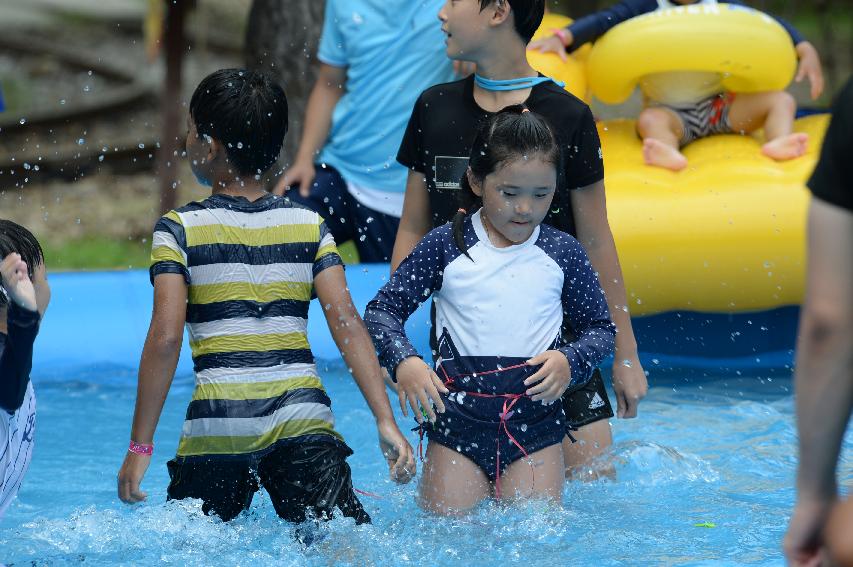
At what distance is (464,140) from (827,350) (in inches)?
69.7

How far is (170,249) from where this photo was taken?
9.40 ft

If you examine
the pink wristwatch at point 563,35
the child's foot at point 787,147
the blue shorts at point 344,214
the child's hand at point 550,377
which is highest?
the pink wristwatch at point 563,35

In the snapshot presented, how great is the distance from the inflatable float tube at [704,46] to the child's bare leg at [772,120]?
66 millimetres

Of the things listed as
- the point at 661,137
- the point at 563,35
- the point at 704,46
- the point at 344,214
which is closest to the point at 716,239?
the point at 661,137

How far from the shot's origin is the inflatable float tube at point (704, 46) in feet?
17.4

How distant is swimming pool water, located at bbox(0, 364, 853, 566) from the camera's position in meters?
3.04

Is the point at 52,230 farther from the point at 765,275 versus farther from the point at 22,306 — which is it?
the point at 22,306

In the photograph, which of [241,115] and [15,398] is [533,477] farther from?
[15,398]

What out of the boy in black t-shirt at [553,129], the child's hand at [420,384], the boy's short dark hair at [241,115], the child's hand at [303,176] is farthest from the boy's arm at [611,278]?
the child's hand at [303,176]

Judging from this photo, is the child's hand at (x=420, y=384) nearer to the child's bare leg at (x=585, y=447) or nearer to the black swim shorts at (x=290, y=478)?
the black swim shorts at (x=290, y=478)

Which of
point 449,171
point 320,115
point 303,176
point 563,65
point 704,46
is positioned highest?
point 704,46

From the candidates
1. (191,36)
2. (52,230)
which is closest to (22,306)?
(52,230)

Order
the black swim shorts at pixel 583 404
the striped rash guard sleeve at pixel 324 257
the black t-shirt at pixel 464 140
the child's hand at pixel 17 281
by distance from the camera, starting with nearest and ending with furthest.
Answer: the child's hand at pixel 17 281 < the striped rash guard sleeve at pixel 324 257 < the black t-shirt at pixel 464 140 < the black swim shorts at pixel 583 404

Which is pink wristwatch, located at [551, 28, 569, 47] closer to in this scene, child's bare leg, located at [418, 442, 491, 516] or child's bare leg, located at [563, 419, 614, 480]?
child's bare leg, located at [563, 419, 614, 480]
